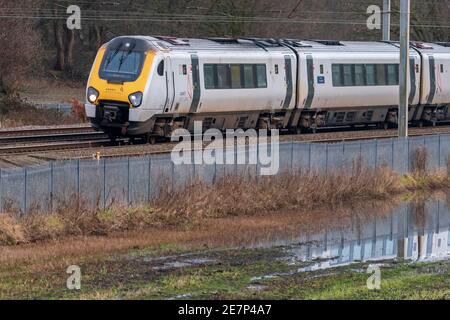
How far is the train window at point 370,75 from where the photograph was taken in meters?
34.7

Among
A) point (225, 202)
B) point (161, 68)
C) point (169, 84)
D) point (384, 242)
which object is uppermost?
point (161, 68)

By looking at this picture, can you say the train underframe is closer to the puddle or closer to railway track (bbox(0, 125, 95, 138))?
railway track (bbox(0, 125, 95, 138))

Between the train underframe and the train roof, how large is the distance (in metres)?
1.98

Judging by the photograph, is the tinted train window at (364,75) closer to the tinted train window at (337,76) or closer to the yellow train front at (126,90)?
the tinted train window at (337,76)

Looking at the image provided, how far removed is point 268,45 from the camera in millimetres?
31609

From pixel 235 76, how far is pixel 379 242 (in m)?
11.5

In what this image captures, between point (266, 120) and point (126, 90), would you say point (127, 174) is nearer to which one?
point (126, 90)

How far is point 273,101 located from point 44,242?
14.7m

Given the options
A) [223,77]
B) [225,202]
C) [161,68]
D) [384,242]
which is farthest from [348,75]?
[384,242]

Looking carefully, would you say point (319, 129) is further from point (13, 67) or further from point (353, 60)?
point (13, 67)

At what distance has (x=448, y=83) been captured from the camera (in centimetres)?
3819

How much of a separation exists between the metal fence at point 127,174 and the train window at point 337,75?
7.36 m
